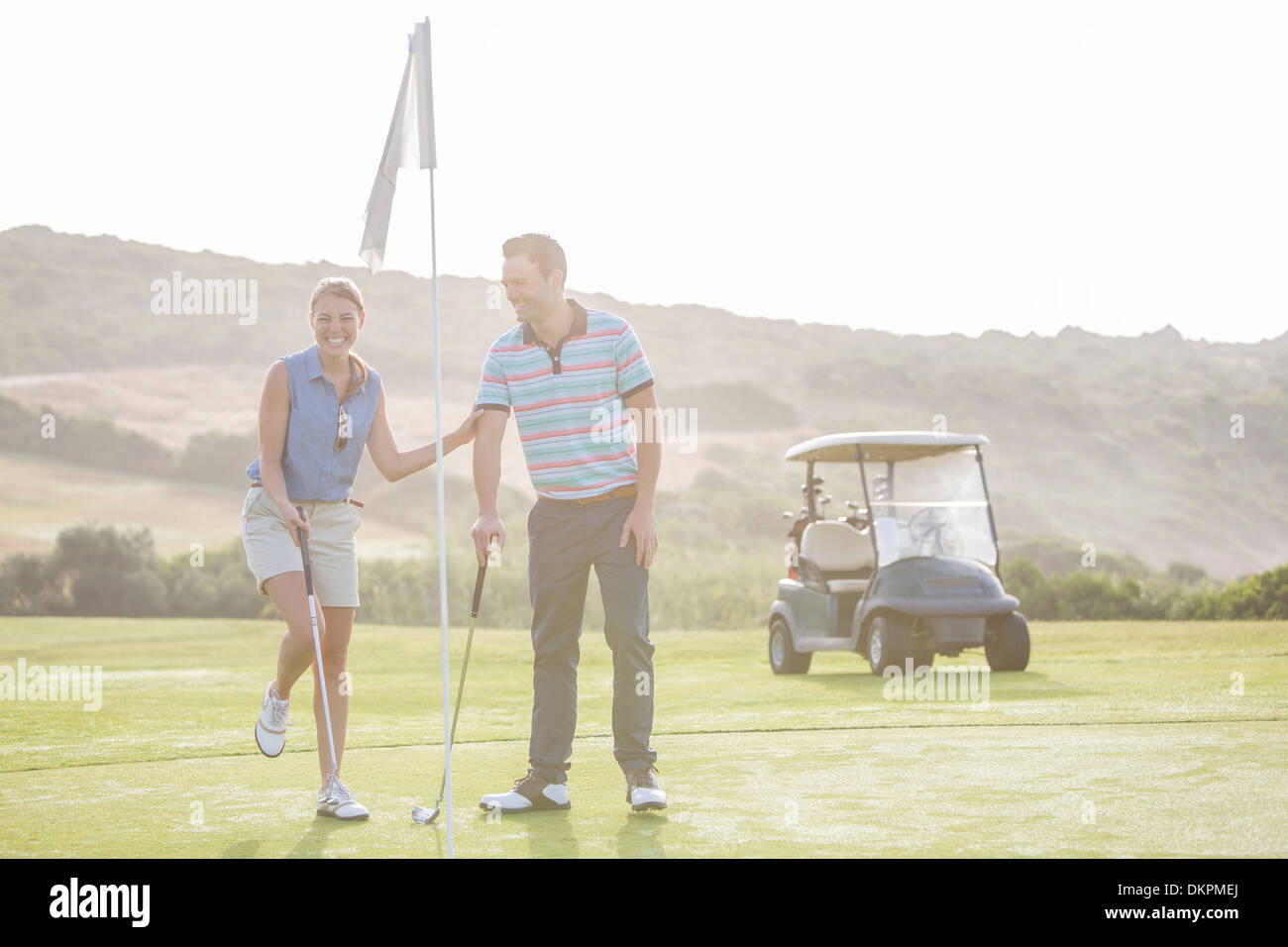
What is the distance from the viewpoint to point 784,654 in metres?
12.8

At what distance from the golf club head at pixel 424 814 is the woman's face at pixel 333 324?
164cm

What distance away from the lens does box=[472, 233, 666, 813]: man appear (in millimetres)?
5000

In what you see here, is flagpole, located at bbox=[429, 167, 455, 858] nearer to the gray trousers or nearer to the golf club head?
the golf club head

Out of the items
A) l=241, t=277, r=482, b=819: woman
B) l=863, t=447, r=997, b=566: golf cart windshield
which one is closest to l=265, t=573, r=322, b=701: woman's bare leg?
l=241, t=277, r=482, b=819: woman

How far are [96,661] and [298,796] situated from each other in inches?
528

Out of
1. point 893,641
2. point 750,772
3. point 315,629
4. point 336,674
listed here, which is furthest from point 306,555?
point 893,641

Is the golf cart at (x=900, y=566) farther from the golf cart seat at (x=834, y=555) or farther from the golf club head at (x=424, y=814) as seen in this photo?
the golf club head at (x=424, y=814)

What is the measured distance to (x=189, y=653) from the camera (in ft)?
60.4

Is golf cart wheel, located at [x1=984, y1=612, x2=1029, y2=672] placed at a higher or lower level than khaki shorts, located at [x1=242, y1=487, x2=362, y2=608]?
lower

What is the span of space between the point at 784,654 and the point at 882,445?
2172 mm

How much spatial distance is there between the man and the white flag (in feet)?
1.50

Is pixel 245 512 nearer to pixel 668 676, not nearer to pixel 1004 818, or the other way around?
pixel 1004 818

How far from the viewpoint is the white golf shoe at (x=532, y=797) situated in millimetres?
4845
